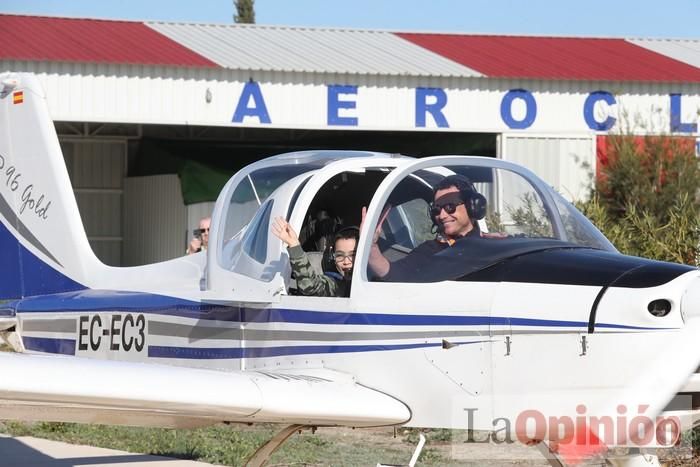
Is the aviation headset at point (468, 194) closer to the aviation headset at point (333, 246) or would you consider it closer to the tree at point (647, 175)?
the aviation headset at point (333, 246)

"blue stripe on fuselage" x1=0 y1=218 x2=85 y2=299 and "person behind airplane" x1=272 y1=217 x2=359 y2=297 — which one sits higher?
"person behind airplane" x1=272 y1=217 x2=359 y2=297

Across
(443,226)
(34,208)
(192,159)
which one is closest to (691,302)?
(443,226)

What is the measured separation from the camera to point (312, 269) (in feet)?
20.0

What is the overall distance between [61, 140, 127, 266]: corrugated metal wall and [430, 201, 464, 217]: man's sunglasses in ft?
73.5

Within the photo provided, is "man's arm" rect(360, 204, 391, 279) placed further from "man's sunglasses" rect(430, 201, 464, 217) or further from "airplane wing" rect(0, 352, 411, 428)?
"airplane wing" rect(0, 352, 411, 428)

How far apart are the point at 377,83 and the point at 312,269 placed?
537 inches

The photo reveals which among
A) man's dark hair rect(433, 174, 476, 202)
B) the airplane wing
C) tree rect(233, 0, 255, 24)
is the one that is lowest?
the airplane wing

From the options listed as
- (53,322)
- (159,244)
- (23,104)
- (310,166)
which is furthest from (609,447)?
(159,244)

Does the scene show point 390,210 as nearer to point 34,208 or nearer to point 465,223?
point 465,223

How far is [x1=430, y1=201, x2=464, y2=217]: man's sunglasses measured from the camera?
583cm

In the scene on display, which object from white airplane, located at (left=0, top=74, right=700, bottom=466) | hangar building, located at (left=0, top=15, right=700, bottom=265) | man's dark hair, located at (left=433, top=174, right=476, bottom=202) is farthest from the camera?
hangar building, located at (left=0, top=15, right=700, bottom=265)

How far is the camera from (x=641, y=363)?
4.95m

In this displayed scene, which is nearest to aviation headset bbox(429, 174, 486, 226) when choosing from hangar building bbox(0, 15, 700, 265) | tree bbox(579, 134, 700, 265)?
tree bbox(579, 134, 700, 265)

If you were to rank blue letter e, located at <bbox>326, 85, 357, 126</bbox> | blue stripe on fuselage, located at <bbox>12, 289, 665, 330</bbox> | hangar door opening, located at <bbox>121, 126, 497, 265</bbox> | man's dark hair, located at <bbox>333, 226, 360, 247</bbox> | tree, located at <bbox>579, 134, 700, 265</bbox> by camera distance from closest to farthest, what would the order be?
blue stripe on fuselage, located at <bbox>12, 289, 665, 330</bbox> → man's dark hair, located at <bbox>333, 226, 360, 247</bbox> → tree, located at <bbox>579, 134, 700, 265</bbox> → blue letter e, located at <bbox>326, 85, 357, 126</bbox> → hangar door opening, located at <bbox>121, 126, 497, 265</bbox>
